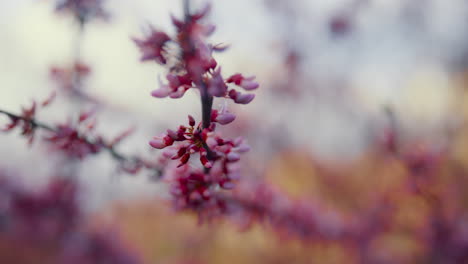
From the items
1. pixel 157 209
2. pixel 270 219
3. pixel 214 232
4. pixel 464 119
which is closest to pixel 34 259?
pixel 157 209

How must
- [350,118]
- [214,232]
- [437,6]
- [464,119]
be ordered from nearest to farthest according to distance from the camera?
[437,6] < [214,232] < [350,118] < [464,119]

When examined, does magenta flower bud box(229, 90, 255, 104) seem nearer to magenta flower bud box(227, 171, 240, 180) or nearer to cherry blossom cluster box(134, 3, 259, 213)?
cherry blossom cluster box(134, 3, 259, 213)

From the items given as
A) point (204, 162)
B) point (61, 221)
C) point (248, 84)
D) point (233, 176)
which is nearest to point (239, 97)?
point (248, 84)

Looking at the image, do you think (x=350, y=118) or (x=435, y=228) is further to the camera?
(x=350, y=118)

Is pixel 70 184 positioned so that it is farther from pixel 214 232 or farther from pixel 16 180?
pixel 214 232

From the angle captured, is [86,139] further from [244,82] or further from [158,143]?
[244,82]

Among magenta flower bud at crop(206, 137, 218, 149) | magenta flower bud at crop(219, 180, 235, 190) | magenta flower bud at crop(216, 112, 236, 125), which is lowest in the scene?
magenta flower bud at crop(206, 137, 218, 149)

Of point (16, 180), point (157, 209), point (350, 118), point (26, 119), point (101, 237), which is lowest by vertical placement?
point (26, 119)

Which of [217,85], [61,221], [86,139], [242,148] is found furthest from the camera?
[61,221]

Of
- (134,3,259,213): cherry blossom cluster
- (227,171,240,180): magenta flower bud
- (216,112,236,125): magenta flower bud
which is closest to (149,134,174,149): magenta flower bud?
(134,3,259,213): cherry blossom cluster
